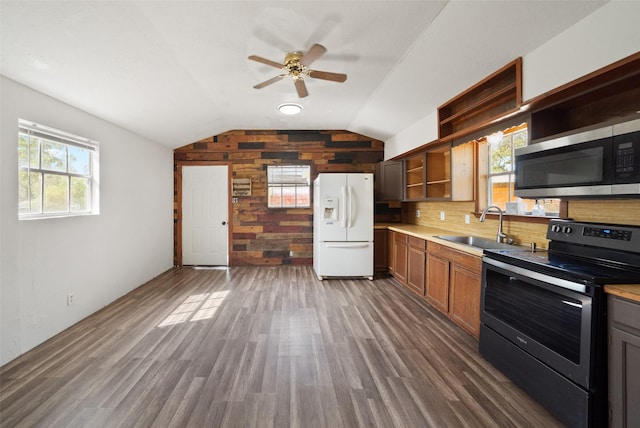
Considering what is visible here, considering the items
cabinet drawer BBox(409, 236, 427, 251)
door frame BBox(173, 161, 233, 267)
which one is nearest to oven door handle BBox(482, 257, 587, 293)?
cabinet drawer BBox(409, 236, 427, 251)

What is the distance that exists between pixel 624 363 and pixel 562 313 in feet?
1.06

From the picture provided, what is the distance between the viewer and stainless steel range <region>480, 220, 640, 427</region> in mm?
1442

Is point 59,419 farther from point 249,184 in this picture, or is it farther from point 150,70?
point 249,184

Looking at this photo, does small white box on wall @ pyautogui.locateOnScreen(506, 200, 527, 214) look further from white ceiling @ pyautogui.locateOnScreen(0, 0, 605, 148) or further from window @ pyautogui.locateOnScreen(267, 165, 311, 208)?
window @ pyautogui.locateOnScreen(267, 165, 311, 208)

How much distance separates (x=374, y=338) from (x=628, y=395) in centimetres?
165

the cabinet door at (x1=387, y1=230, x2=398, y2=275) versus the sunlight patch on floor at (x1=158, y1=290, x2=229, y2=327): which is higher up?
the cabinet door at (x1=387, y1=230, x2=398, y2=275)

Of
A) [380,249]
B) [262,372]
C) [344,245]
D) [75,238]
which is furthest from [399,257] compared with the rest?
[75,238]

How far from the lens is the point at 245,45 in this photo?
2.55 meters

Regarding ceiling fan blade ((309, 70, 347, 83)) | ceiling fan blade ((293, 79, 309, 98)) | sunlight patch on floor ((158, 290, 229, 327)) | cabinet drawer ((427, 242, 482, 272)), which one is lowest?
sunlight patch on floor ((158, 290, 229, 327))

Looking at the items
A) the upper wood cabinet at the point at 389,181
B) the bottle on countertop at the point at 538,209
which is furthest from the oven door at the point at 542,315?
the upper wood cabinet at the point at 389,181

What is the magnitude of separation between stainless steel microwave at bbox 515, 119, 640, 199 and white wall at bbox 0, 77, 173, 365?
401cm

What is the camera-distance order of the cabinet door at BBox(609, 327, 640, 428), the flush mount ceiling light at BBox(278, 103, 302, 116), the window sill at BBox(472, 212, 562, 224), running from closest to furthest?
1. the cabinet door at BBox(609, 327, 640, 428)
2. the window sill at BBox(472, 212, 562, 224)
3. the flush mount ceiling light at BBox(278, 103, 302, 116)

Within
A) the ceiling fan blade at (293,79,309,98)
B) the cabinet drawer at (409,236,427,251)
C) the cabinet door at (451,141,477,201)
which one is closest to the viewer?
the ceiling fan blade at (293,79,309,98)

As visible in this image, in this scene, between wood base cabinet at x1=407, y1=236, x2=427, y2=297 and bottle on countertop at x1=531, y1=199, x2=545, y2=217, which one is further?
wood base cabinet at x1=407, y1=236, x2=427, y2=297
